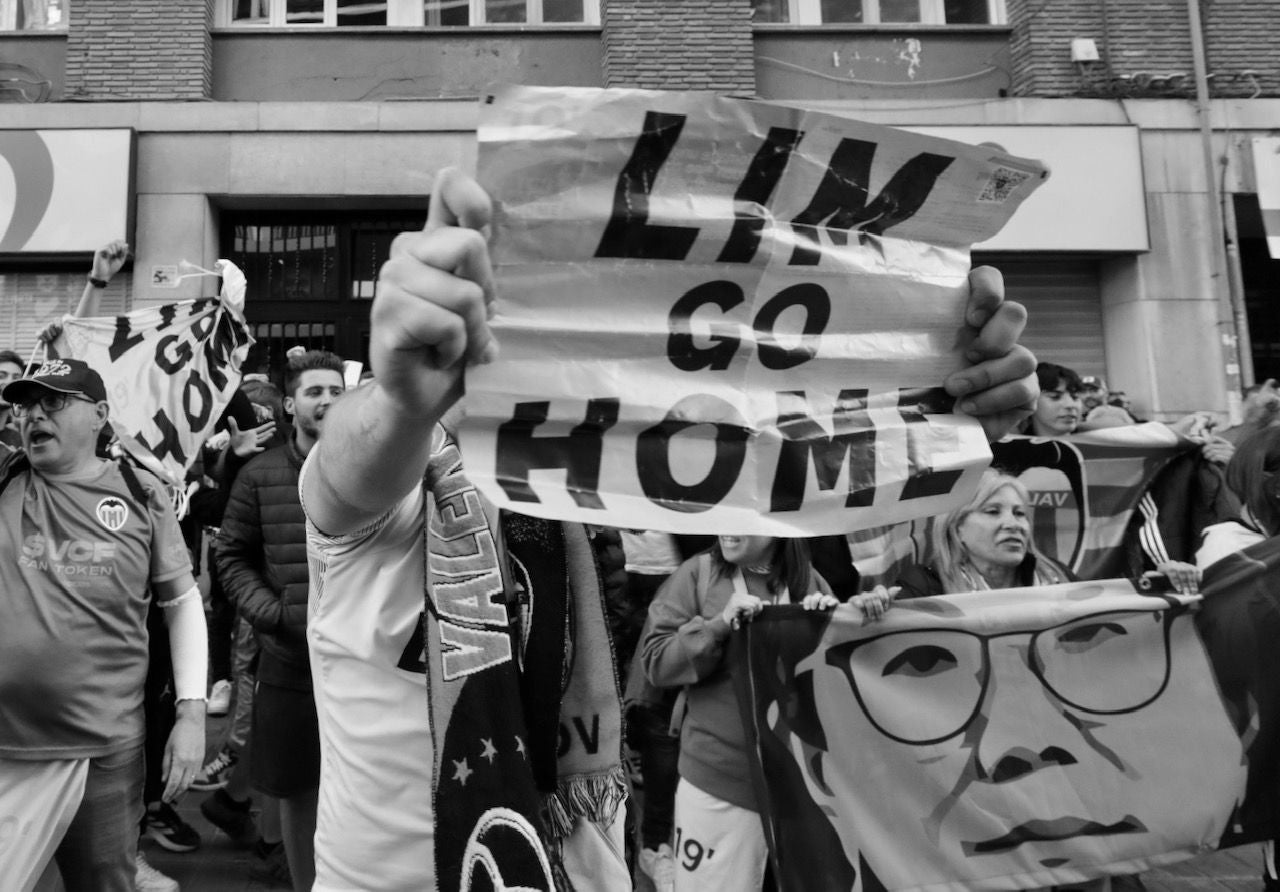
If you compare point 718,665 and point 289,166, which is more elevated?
point 289,166

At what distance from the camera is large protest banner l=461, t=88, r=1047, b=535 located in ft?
5.22

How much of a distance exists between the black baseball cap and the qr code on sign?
2.93 m

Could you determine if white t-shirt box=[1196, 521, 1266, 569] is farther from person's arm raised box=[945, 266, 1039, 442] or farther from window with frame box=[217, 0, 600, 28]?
window with frame box=[217, 0, 600, 28]

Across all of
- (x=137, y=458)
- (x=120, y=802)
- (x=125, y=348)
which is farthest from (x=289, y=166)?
(x=120, y=802)

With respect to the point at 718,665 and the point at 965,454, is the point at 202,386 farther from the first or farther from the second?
the point at 965,454

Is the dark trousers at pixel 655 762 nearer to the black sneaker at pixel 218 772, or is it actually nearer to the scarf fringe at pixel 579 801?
the black sneaker at pixel 218 772

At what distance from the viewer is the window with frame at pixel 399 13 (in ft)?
36.8

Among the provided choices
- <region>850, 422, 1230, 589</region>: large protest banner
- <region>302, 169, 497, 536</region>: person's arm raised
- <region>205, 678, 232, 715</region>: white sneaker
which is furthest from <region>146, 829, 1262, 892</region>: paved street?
<region>302, 169, 497, 536</region>: person's arm raised

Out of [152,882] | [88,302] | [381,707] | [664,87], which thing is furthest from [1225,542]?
[664,87]

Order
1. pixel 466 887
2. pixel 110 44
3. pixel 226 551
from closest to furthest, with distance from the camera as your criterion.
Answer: pixel 466 887
pixel 226 551
pixel 110 44

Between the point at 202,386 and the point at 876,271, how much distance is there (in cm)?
554

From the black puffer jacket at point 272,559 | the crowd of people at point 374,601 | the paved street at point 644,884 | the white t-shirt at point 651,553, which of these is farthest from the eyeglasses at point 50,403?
the white t-shirt at point 651,553

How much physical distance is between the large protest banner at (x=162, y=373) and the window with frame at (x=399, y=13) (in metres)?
5.46

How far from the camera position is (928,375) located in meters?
2.03
